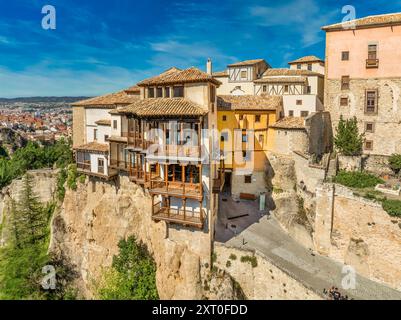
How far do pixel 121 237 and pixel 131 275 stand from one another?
441cm

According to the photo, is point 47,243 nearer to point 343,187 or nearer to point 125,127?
point 125,127

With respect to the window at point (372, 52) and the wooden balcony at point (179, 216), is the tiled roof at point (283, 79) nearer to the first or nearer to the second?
the window at point (372, 52)

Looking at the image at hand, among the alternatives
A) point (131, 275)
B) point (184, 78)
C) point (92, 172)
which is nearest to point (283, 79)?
point (184, 78)

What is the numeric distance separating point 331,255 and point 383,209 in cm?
589

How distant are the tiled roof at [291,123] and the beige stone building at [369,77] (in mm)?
6227

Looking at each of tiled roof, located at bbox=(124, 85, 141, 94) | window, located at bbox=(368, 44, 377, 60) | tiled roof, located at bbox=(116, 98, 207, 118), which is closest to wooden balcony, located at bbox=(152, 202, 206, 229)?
tiled roof, located at bbox=(116, 98, 207, 118)

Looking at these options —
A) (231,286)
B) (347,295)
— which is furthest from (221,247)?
(347,295)

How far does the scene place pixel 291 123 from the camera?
33.4 m

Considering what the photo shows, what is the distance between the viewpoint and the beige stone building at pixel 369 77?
3381 centimetres

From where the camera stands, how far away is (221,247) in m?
25.0

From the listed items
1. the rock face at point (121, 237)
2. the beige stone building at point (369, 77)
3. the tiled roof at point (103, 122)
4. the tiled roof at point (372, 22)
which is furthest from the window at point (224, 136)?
the tiled roof at point (372, 22)

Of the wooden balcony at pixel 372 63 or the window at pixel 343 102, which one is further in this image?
the window at pixel 343 102

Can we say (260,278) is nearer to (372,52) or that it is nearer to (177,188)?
(177,188)

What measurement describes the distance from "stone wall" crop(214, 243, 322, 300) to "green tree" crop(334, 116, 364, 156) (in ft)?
60.6
